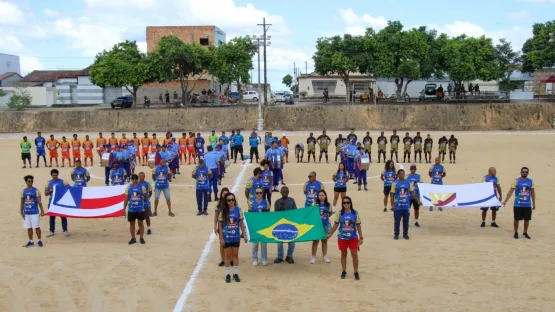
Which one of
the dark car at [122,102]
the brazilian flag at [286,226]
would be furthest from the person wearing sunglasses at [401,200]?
the dark car at [122,102]

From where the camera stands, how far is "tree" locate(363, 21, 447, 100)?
170 ft

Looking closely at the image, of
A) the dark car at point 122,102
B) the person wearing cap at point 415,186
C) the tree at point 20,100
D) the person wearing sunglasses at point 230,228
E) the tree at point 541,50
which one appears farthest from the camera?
the tree at point 20,100

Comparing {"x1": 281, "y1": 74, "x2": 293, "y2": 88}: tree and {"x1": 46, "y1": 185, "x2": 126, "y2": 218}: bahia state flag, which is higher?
{"x1": 281, "y1": 74, "x2": 293, "y2": 88}: tree

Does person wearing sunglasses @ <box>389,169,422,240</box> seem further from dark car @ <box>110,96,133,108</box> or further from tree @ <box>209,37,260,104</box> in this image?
dark car @ <box>110,96,133,108</box>

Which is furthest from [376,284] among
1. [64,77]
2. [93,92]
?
[64,77]

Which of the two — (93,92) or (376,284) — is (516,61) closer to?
(93,92)

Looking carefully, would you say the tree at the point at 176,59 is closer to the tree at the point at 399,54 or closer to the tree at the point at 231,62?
the tree at the point at 231,62

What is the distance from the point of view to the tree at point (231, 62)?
174 feet

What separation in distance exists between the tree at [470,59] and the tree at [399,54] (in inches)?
56.3

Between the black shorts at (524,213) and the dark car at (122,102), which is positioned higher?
the dark car at (122,102)

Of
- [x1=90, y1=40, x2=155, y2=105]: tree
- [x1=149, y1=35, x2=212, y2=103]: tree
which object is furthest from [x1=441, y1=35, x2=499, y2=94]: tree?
[x1=90, y1=40, x2=155, y2=105]: tree

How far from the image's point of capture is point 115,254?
12250 mm

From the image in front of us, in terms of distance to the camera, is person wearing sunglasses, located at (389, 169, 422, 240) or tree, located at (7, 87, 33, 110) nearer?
person wearing sunglasses, located at (389, 169, 422, 240)

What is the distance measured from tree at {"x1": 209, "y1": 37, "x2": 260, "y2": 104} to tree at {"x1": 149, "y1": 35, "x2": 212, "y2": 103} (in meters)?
1.12
